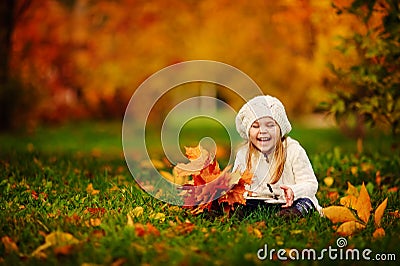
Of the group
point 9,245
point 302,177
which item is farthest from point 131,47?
point 9,245

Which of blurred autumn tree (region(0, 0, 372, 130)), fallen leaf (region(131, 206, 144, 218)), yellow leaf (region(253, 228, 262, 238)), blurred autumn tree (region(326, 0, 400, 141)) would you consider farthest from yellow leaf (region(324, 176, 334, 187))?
blurred autumn tree (region(0, 0, 372, 130))

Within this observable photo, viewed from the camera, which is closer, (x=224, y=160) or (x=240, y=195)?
(x=240, y=195)

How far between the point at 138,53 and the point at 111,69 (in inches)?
25.0

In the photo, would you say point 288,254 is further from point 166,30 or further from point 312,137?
point 166,30

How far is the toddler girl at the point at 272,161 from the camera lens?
394 centimetres

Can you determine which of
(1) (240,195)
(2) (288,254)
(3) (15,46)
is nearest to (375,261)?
(2) (288,254)

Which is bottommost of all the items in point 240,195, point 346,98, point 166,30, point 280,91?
point 240,195

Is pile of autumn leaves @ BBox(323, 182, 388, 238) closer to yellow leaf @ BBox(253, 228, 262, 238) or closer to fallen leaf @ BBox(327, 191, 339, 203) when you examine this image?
yellow leaf @ BBox(253, 228, 262, 238)

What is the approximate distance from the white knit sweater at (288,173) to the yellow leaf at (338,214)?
1.24 feet

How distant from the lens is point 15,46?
10.7m

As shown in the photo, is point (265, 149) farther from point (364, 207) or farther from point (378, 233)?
point (378, 233)

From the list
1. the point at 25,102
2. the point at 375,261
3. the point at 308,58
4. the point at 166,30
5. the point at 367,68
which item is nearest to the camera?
the point at 375,261

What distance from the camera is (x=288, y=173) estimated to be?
407 cm

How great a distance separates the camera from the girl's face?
400cm
